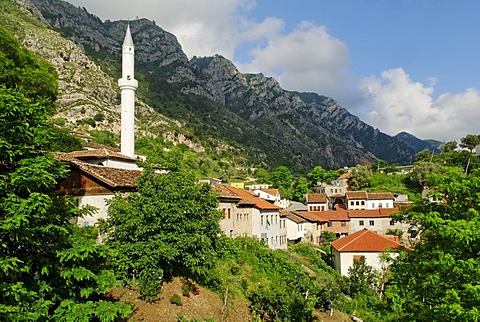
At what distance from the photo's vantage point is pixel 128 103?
132ft

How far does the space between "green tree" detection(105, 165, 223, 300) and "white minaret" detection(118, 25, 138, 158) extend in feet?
64.0

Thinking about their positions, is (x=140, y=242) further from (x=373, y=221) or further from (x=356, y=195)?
(x=356, y=195)

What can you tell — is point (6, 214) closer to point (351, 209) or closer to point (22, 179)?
point (22, 179)

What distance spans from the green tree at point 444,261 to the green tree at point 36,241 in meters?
9.32

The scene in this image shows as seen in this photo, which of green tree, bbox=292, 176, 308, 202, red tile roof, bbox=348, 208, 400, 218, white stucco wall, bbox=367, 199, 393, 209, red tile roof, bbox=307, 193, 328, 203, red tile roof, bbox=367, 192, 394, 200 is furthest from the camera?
green tree, bbox=292, 176, 308, 202

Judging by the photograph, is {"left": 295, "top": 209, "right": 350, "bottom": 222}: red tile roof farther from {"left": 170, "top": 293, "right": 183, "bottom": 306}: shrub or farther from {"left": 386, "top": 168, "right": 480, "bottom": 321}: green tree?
{"left": 386, "top": 168, "right": 480, "bottom": 321}: green tree

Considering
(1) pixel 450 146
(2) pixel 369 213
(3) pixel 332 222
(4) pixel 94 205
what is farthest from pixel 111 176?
(1) pixel 450 146

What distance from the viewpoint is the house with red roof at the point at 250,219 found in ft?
120

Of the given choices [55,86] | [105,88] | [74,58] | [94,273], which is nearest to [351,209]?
[55,86]

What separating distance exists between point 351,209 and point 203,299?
195 ft

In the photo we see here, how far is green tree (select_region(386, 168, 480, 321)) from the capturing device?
10.8 metres

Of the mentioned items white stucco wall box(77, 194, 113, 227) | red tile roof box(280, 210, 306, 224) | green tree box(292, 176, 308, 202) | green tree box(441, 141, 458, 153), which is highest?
green tree box(441, 141, 458, 153)

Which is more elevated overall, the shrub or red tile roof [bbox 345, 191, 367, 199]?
red tile roof [bbox 345, 191, 367, 199]

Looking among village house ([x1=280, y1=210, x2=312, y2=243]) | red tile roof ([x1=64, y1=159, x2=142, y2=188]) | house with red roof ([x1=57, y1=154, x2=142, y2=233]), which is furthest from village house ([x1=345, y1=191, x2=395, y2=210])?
house with red roof ([x1=57, y1=154, x2=142, y2=233])
